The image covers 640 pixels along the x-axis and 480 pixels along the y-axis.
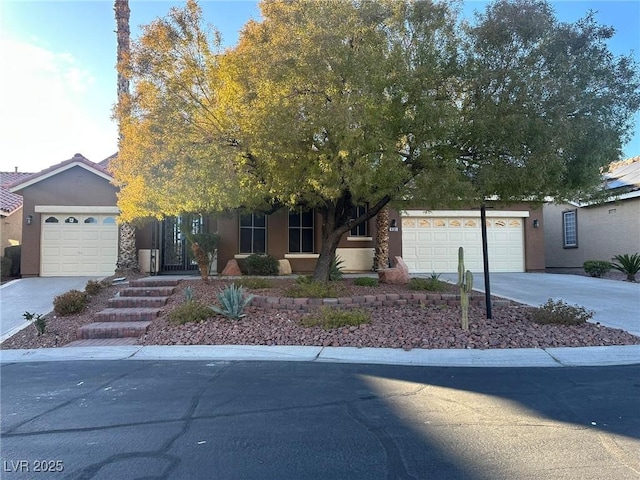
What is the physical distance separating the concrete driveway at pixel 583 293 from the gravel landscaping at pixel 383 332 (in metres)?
1.36

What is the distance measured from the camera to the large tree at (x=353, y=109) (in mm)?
7980

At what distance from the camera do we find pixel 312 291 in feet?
34.6

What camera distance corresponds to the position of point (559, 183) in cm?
901

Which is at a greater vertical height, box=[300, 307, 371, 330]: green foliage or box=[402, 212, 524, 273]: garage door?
box=[402, 212, 524, 273]: garage door

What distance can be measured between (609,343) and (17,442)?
353 inches

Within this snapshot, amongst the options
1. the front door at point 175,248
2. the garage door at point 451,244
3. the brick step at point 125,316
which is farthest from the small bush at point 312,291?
the garage door at point 451,244

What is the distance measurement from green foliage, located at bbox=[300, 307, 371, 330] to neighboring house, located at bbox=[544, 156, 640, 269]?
11012 mm

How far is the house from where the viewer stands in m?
16.2

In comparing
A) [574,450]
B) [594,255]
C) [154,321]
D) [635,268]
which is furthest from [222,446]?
[594,255]

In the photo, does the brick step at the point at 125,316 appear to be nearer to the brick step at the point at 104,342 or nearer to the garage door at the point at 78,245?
the brick step at the point at 104,342

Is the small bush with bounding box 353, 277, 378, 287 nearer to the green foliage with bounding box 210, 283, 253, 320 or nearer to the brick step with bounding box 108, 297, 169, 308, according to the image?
the green foliage with bounding box 210, 283, 253, 320

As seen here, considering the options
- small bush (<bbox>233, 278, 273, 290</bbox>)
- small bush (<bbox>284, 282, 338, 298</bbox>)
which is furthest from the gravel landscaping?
small bush (<bbox>233, 278, 273, 290</bbox>)

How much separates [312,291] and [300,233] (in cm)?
737

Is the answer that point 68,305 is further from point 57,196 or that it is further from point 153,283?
point 57,196
